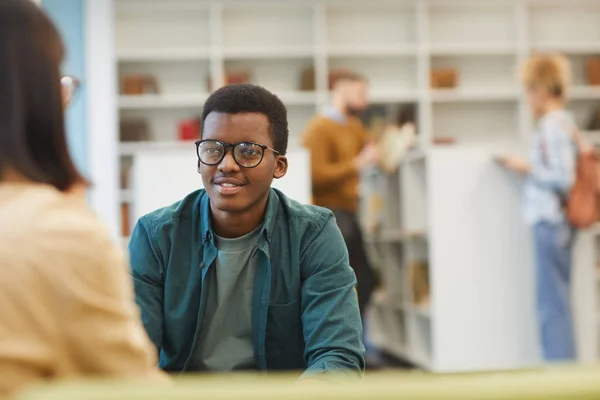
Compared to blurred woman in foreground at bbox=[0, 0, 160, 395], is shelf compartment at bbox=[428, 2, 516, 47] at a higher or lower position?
higher

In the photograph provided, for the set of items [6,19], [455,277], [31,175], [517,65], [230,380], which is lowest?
[455,277]

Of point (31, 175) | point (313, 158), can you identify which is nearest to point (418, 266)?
point (313, 158)

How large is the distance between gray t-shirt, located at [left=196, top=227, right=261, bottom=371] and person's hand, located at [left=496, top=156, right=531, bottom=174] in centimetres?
260

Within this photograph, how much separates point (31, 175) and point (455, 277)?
353cm

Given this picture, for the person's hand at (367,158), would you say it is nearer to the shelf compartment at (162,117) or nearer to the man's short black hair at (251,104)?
the shelf compartment at (162,117)

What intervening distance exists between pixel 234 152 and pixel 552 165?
8.25 ft

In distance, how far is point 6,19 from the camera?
93cm

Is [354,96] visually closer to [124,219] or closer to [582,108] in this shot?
[124,219]

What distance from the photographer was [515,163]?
4.05 m

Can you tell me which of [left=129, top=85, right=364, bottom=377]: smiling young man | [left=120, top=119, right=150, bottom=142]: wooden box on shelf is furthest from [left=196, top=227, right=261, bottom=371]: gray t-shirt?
[left=120, top=119, right=150, bottom=142]: wooden box on shelf

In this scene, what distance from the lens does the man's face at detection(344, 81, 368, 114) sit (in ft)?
15.5

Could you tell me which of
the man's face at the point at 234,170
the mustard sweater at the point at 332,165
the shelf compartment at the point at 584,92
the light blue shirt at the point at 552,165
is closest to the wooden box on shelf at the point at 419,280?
the mustard sweater at the point at 332,165

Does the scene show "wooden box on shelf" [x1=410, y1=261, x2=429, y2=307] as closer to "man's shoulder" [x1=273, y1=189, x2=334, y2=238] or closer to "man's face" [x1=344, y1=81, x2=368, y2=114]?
"man's face" [x1=344, y1=81, x2=368, y2=114]

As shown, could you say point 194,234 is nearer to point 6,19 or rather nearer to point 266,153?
point 266,153
